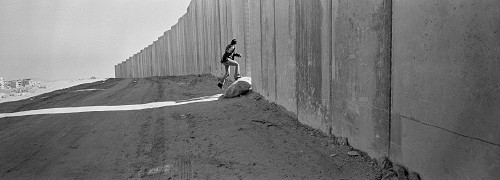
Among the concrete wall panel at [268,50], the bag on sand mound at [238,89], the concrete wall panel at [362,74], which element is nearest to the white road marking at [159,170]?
the concrete wall panel at [362,74]

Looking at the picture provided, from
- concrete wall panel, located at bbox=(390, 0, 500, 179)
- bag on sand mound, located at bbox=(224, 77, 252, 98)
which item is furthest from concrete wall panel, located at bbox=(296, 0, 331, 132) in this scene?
bag on sand mound, located at bbox=(224, 77, 252, 98)

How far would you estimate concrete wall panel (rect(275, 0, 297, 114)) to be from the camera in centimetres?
577

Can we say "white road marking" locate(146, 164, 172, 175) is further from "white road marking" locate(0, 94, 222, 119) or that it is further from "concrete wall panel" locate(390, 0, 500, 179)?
"white road marking" locate(0, 94, 222, 119)

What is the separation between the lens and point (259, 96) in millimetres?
7695

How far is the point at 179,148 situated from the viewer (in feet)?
15.5

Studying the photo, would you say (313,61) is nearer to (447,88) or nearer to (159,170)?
(159,170)

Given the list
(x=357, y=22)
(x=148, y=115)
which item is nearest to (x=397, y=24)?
(x=357, y=22)

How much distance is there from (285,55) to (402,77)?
10.1ft

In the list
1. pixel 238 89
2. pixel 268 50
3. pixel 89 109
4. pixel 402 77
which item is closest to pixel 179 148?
pixel 402 77

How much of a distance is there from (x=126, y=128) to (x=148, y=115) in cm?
112

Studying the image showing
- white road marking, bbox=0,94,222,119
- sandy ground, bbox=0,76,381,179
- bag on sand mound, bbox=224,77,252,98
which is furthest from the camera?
bag on sand mound, bbox=224,77,252,98

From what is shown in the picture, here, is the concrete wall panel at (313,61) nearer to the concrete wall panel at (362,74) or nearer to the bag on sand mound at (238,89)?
the concrete wall panel at (362,74)

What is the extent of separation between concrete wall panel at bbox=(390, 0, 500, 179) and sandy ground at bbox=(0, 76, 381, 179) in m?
0.70

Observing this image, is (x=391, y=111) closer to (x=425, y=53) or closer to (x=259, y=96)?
(x=425, y=53)
